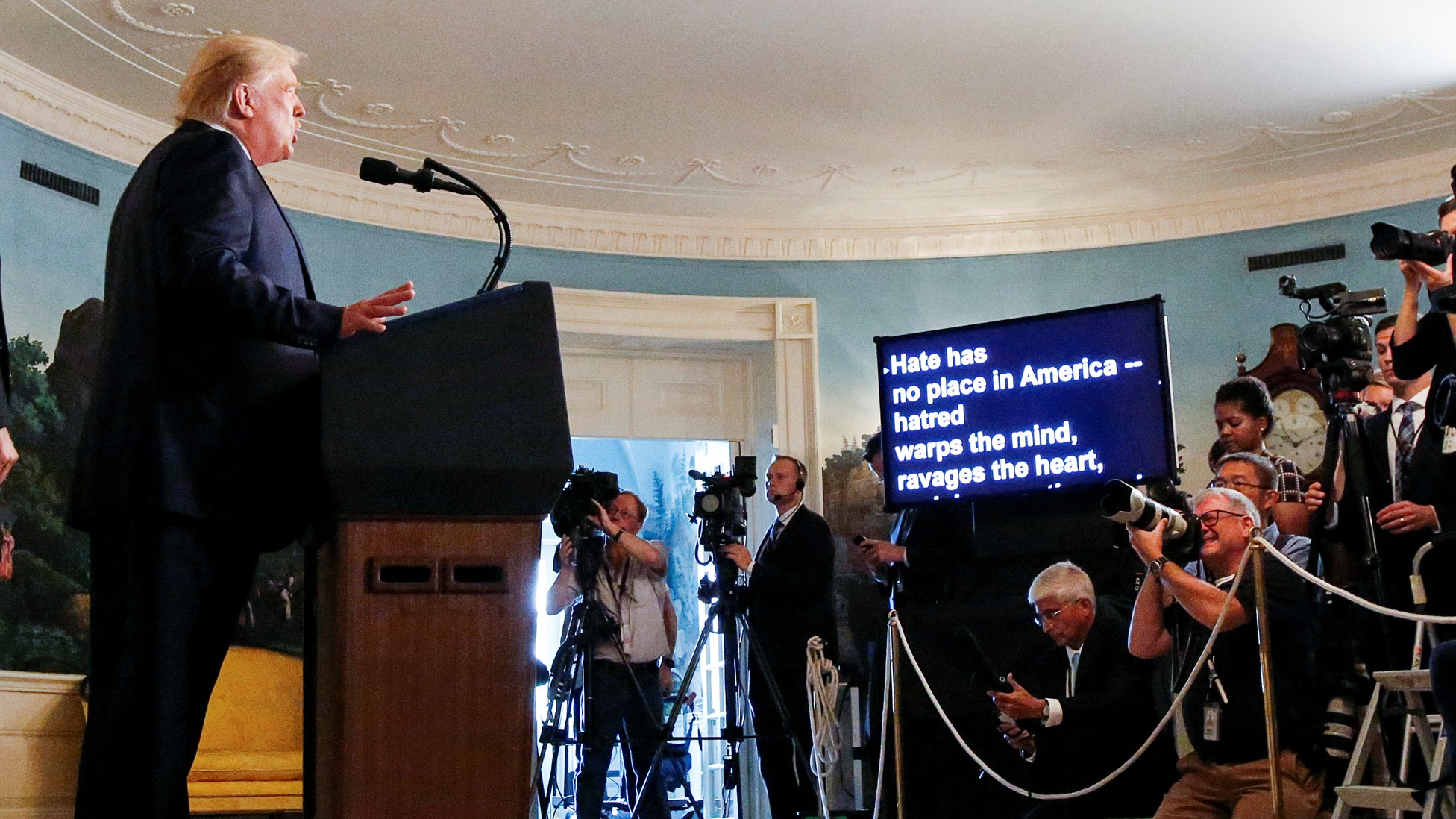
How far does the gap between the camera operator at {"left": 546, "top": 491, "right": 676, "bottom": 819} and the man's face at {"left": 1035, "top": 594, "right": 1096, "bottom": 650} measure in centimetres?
169

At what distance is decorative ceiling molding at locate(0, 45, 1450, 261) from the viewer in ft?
22.1

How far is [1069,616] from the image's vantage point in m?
4.20

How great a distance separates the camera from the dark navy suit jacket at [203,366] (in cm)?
185

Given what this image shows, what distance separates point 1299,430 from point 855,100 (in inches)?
107

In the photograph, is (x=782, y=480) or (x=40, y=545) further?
(x=782, y=480)

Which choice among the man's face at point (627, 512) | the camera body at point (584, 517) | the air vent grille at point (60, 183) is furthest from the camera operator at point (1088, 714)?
the air vent grille at point (60, 183)

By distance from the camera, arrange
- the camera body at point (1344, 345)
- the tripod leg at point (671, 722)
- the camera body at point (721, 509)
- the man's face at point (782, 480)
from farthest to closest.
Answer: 1. the man's face at point (782, 480)
2. the camera body at point (721, 509)
3. the tripod leg at point (671, 722)
4. the camera body at point (1344, 345)

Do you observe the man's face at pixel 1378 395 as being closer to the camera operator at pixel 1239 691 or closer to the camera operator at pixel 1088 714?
the camera operator at pixel 1088 714

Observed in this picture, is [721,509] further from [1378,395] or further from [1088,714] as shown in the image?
[1378,395]

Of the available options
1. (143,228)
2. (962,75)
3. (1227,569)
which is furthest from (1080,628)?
(143,228)

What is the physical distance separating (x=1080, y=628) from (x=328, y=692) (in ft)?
9.63

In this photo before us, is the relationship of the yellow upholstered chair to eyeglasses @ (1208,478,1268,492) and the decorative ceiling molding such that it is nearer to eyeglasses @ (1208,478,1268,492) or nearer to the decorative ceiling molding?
the decorative ceiling molding

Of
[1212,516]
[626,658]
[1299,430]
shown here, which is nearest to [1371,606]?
[1212,516]

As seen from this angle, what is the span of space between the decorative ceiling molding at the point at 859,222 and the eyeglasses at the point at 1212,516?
397 cm
